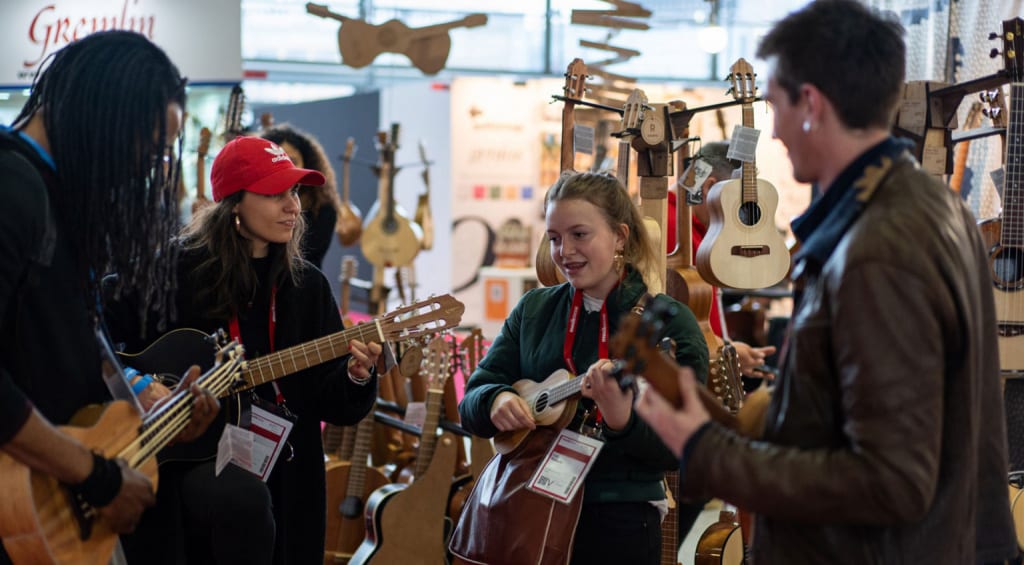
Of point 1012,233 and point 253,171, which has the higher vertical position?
point 253,171

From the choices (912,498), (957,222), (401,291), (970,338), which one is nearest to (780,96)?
(957,222)

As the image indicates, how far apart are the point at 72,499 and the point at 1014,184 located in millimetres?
3520

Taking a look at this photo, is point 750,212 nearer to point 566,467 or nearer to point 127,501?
point 566,467

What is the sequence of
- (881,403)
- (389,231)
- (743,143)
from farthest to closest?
(389,231), (743,143), (881,403)

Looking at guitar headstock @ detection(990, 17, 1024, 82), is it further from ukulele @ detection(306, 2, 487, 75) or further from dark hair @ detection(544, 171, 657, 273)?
ukulele @ detection(306, 2, 487, 75)

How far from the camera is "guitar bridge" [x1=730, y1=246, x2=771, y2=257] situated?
3.70m

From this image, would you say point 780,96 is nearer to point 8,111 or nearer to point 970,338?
point 970,338

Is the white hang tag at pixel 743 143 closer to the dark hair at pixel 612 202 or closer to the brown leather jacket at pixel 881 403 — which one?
the dark hair at pixel 612 202

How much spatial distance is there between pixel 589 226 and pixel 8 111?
5831 millimetres

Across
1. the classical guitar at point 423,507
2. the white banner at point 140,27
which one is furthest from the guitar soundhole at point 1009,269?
the white banner at point 140,27

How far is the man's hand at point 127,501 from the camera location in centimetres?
195

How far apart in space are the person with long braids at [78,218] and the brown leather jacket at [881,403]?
3.73 ft

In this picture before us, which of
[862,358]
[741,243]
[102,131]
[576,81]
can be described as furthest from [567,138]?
[862,358]

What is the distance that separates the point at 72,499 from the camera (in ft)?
6.45
